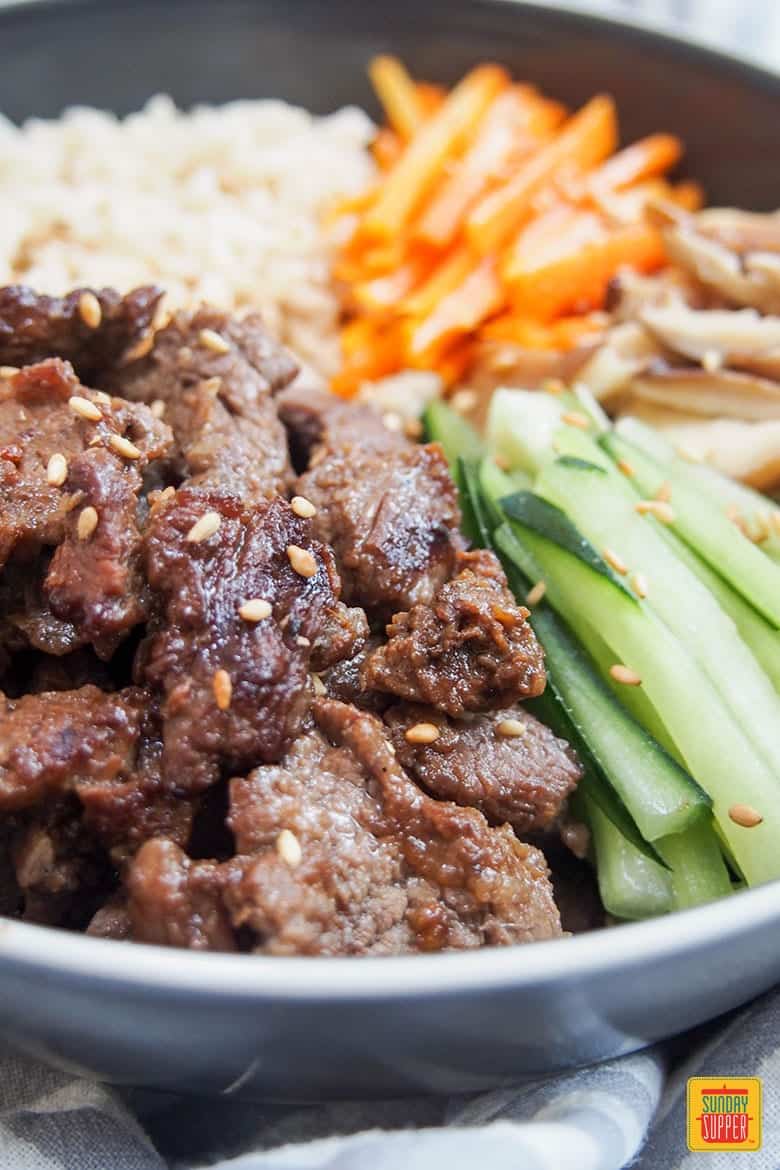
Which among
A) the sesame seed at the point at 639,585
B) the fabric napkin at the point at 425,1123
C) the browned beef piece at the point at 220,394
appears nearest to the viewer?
the fabric napkin at the point at 425,1123

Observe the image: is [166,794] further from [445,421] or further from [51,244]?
[51,244]

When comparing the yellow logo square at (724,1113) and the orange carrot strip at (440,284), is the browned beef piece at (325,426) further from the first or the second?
the yellow logo square at (724,1113)

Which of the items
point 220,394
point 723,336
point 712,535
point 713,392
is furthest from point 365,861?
point 723,336

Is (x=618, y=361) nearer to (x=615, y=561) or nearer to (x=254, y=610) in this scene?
(x=615, y=561)

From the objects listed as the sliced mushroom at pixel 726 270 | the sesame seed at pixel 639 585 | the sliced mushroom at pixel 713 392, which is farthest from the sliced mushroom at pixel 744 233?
the sesame seed at pixel 639 585

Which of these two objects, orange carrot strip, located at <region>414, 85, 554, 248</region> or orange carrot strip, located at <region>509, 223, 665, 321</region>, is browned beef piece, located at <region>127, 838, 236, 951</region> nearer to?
orange carrot strip, located at <region>509, 223, 665, 321</region>

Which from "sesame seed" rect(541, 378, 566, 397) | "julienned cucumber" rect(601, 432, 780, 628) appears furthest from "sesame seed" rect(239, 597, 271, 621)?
"sesame seed" rect(541, 378, 566, 397)

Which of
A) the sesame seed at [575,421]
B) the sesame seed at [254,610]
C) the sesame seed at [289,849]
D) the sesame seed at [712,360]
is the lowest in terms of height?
the sesame seed at [289,849]
